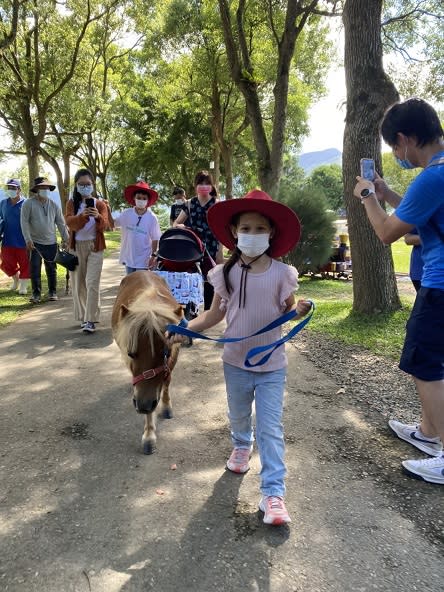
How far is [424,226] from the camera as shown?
286 centimetres

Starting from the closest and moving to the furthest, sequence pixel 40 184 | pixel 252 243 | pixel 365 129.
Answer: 1. pixel 252 243
2. pixel 365 129
3. pixel 40 184

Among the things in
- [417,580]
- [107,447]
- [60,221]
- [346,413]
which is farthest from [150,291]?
[60,221]

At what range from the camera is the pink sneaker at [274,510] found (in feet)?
8.29

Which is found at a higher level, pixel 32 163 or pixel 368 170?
pixel 32 163

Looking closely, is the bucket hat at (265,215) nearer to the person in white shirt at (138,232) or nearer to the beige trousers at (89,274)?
the person in white shirt at (138,232)

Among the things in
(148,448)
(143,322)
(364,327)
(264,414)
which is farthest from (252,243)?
(364,327)

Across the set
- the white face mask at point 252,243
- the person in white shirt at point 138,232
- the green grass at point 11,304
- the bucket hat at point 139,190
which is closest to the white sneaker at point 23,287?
the green grass at point 11,304

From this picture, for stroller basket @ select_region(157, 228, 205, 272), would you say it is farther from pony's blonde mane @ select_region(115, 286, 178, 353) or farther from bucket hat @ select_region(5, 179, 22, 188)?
bucket hat @ select_region(5, 179, 22, 188)

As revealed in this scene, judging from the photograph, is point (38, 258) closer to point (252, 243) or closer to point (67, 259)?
point (67, 259)

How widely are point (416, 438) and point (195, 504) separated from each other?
1.87 m

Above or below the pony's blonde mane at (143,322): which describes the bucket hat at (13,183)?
above

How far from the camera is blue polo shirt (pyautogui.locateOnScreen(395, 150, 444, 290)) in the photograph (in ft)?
8.73

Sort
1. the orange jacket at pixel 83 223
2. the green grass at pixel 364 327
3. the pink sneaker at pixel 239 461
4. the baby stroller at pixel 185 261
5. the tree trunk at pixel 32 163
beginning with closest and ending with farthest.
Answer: the pink sneaker at pixel 239 461 → the baby stroller at pixel 185 261 → the green grass at pixel 364 327 → the orange jacket at pixel 83 223 → the tree trunk at pixel 32 163

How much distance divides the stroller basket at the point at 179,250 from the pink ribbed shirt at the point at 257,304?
2844 millimetres
